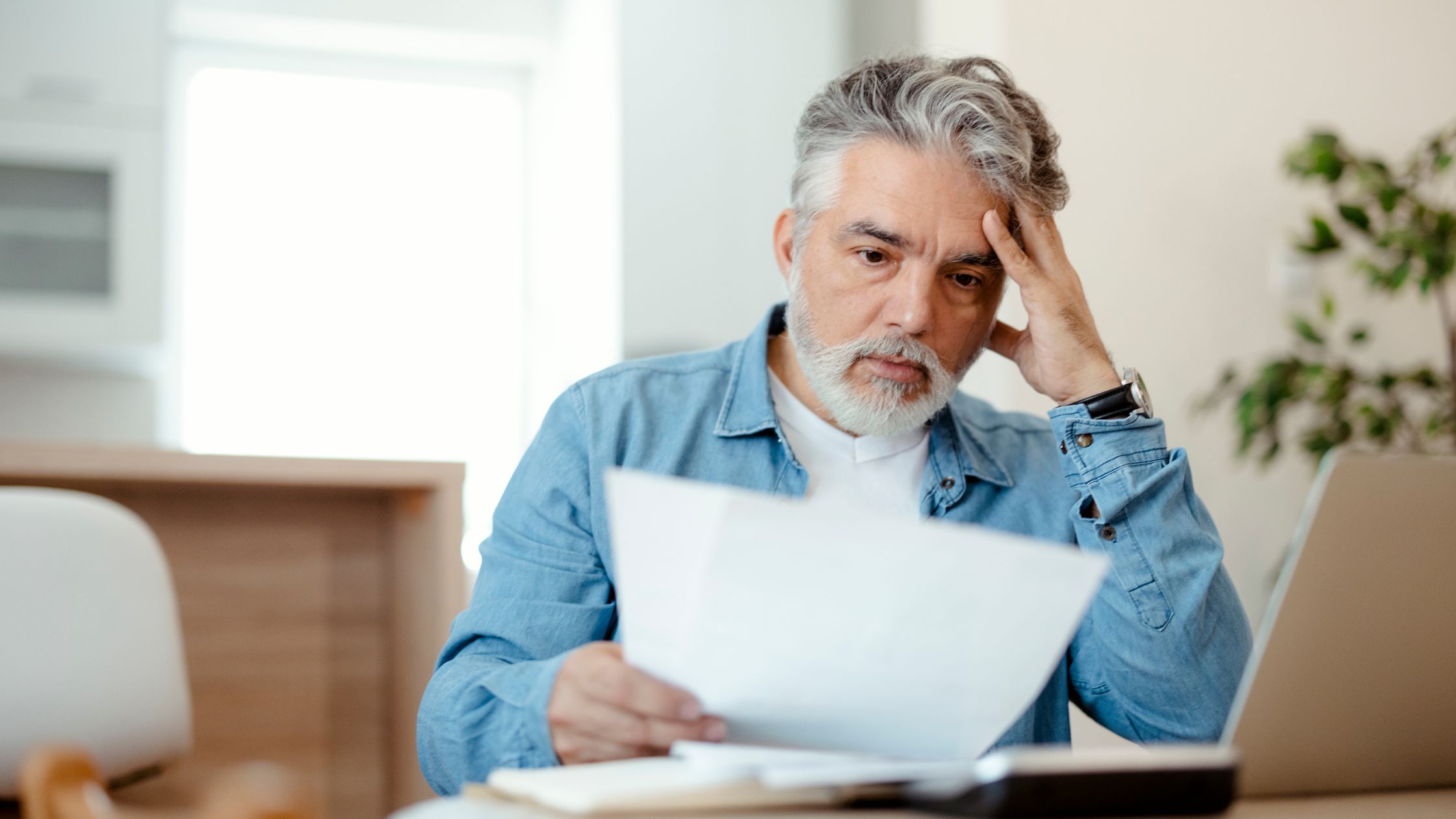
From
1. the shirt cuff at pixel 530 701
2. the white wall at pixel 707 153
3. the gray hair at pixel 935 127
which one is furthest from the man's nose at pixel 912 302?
the white wall at pixel 707 153

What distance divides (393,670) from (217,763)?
220 millimetres

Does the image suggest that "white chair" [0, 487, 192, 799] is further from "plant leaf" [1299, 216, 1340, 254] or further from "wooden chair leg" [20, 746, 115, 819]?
"plant leaf" [1299, 216, 1340, 254]

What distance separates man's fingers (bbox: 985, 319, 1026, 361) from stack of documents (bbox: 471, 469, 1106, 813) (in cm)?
72

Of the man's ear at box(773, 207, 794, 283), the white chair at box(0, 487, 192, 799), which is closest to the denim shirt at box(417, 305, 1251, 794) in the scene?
the man's ear at box(773, 207, 794, 283)

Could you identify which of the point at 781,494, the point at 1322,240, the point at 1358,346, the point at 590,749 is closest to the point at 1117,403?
the point at 781,494

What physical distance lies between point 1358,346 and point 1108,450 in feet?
5.74

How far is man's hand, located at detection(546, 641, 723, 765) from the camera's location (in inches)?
25.8

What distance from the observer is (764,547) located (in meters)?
0.54

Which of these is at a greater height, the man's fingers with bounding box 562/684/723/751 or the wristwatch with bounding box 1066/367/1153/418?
the wristwatch with bounding box 1066/367/1153/418

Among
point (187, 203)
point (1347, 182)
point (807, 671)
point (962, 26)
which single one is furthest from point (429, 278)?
point (807, 671)

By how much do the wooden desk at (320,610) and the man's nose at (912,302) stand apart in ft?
1.86

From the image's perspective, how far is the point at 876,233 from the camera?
120 centimetres

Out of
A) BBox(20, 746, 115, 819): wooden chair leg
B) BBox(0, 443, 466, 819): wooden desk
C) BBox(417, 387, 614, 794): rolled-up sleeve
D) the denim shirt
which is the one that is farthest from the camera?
BBox(0, 443, 466, 819): wooden desk

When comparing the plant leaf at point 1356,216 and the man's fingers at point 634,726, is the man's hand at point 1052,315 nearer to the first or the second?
the man's fingers at point 634,726
